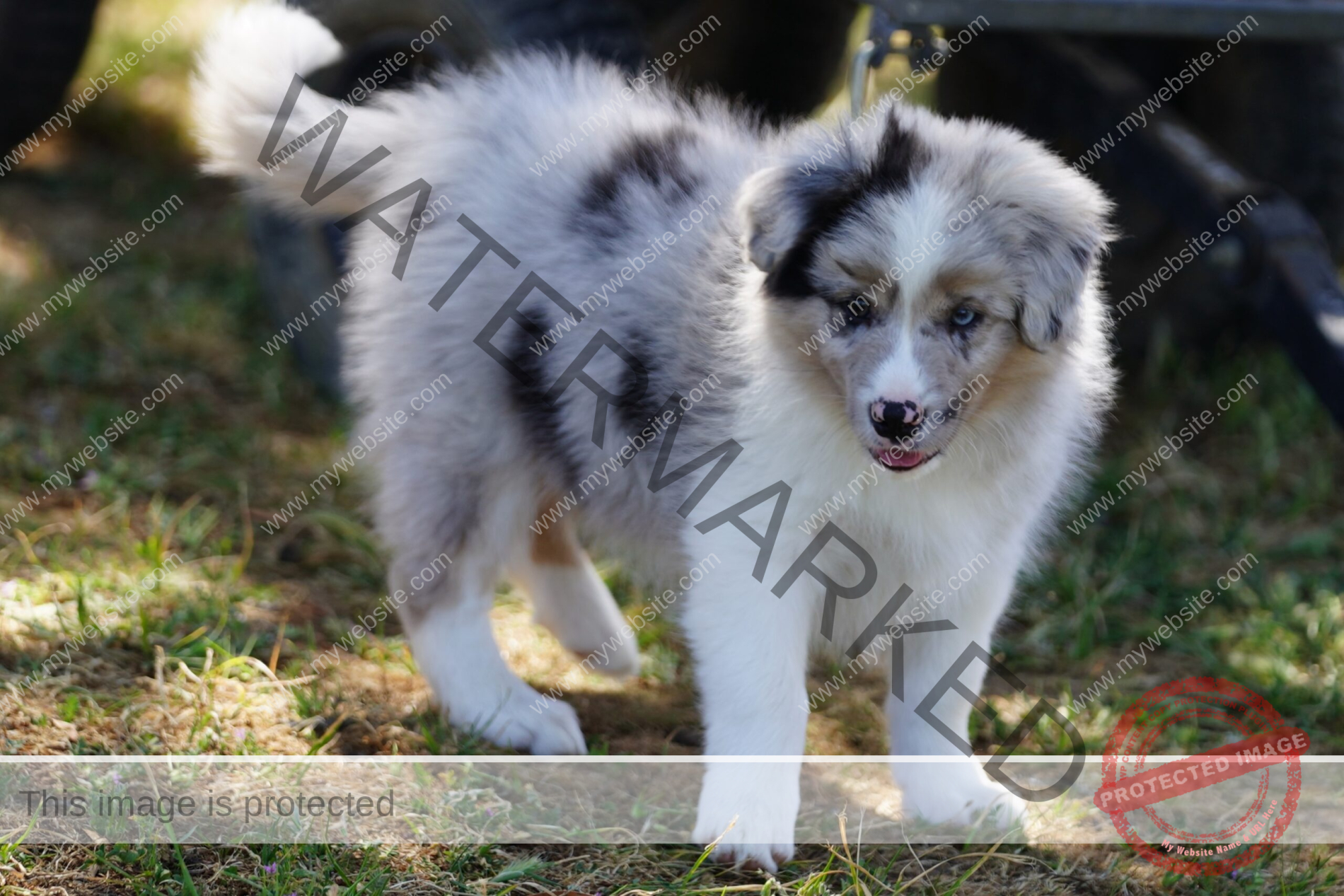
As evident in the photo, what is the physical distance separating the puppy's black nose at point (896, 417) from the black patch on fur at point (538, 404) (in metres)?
0.83

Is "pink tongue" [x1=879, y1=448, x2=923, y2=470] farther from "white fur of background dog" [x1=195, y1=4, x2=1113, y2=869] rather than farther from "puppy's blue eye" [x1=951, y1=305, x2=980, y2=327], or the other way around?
"puppy's blue eye" [x1=951, y1=305, x2=980, y2=327]

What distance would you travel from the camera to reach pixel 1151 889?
8.52 ft

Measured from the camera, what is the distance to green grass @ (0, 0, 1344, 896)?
254cm

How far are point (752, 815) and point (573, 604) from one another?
101cm

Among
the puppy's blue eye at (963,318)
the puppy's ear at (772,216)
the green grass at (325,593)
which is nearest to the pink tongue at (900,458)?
the puppy's blue eye at (963,318)

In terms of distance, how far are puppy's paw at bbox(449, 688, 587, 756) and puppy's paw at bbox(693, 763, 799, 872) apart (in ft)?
1.72

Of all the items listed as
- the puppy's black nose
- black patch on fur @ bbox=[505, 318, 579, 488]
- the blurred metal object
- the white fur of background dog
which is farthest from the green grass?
the blurred metal object

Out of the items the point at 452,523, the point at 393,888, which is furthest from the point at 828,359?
the point at 393,888

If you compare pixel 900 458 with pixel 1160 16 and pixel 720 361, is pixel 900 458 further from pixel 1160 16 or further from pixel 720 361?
pixel 1160 16

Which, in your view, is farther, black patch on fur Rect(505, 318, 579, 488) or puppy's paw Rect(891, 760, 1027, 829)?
black patch on fur Rect(505, 318, 579, 488)

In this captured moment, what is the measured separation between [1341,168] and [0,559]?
4.32m

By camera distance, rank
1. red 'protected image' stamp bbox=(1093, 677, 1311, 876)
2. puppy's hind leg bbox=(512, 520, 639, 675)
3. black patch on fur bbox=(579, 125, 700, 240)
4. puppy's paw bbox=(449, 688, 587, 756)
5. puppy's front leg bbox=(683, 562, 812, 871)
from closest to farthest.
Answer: puppy's front leg bbox=(683, 562, 812, 871) < red 'protected image' stamp bbox=(1093, 677, 1311, 876) < black patch on fur bbox=(579, 125, 700, 240) < puppy's paw bbox=(449, 688, 587, 756) < puppy's hind leg bbox=(512, 520, 639, 675)

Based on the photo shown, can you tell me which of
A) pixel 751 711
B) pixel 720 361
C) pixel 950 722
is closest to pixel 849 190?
pixel 720 361

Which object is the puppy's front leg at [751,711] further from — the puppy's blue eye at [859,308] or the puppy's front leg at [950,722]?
the puppy's blue eye at [859,308]
